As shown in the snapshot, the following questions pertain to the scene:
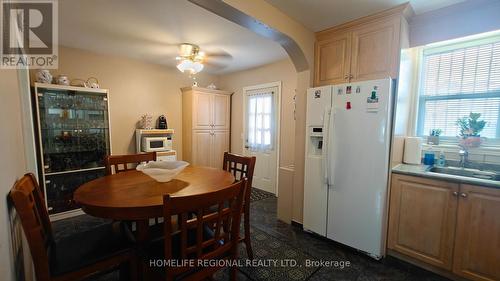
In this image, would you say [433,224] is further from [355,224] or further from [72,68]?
[72,68]

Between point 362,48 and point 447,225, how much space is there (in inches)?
71.8

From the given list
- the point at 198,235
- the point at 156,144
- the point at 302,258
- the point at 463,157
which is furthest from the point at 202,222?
the point at 156,144

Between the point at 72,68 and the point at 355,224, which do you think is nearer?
the point at 355,224

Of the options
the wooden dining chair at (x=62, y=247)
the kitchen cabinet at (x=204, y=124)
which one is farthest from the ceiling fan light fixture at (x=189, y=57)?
the wooden dining chair at (x=62, y=247)

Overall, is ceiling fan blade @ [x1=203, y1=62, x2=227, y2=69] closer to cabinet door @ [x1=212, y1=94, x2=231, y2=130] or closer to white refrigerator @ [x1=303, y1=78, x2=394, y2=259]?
cabinet door @ [x1=212, y1=94, x2=231, y2=130]

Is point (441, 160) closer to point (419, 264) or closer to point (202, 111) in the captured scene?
point (419, 264)

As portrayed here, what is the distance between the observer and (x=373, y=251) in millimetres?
2029

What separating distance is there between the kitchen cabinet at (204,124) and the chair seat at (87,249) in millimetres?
2737

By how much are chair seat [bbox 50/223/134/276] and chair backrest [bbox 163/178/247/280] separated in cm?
37

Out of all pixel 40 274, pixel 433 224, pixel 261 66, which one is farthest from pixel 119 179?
pixel 261 66

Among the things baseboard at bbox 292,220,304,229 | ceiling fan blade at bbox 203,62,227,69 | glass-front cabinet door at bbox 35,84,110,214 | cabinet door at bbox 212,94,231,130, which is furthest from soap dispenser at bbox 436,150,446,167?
glass-front cabinet door at bbox 35,84,110,214

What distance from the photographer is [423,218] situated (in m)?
1.91

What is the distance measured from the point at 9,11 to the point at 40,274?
1.37 meters

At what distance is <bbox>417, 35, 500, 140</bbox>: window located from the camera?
2.10 meters
